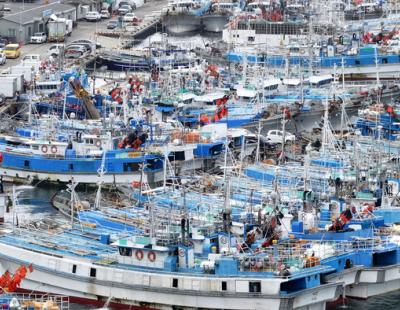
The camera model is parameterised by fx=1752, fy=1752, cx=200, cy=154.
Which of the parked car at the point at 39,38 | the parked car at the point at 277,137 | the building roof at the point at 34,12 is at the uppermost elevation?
the building roof at the point at 34,12

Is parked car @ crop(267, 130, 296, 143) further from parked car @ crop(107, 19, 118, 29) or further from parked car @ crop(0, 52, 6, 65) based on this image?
parked car @ crop(107, 19, 118, 29)

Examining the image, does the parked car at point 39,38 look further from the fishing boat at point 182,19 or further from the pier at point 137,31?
the fishing boat at point 182,19

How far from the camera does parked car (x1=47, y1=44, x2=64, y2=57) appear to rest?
198 ft

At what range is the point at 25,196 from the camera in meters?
42.8

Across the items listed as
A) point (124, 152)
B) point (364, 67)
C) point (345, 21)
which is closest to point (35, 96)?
point (124, 152)

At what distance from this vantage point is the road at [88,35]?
61.9 meters

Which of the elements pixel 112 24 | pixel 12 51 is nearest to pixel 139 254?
pixel 12 51

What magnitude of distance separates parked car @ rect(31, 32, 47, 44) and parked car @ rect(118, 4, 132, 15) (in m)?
9.71

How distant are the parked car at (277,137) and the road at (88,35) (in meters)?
13.4

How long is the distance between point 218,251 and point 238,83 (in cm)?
2179

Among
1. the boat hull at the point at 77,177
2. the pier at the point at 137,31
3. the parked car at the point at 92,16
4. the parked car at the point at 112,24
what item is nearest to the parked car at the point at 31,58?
the pier at the point at 137,31

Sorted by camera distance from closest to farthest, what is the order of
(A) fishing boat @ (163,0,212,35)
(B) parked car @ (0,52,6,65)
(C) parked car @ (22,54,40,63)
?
1. (C) parked car @ (22,54,40,63)
2. (B) parked car @ (0,52,6,65)
3. (A) fishing boat @ (163,0,212,35)

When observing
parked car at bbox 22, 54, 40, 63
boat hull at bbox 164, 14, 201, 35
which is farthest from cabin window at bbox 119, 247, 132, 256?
boat hull at bbox 164, 14, 201, 35

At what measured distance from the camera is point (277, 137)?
156ft
